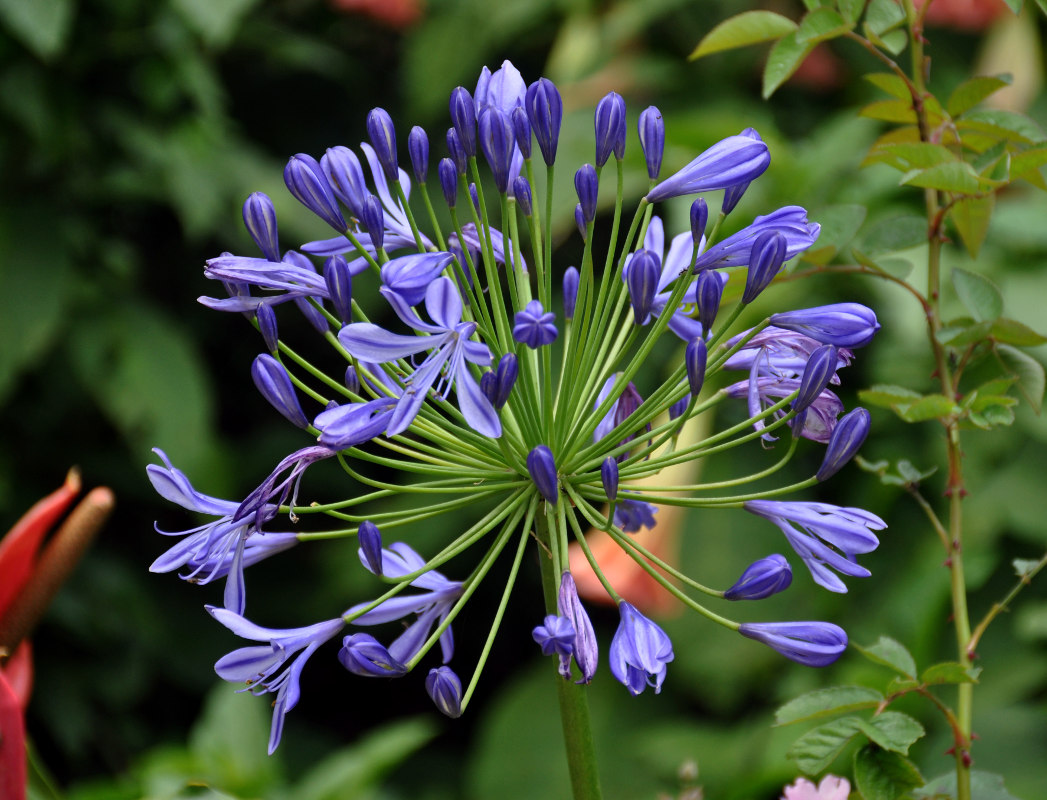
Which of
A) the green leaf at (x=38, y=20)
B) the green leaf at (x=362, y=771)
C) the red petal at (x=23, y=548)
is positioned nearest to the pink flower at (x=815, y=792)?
the red petal at (x=23, y=548)

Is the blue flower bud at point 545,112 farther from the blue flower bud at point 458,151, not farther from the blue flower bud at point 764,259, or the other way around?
the blue flower bud at point 764,259

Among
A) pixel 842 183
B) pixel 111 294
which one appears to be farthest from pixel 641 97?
pixel 111 294

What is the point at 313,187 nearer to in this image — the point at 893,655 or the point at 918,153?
the point at 918,153

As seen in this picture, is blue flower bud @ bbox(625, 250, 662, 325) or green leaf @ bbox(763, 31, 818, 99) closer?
blue flower bud @ bbox(625, 250, 662, 325)

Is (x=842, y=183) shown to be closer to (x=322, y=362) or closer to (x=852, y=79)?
(x=852, y=79)

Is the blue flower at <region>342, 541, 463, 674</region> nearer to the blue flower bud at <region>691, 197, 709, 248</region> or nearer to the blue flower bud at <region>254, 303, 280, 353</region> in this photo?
the blue flower bud at <region>254, 303, 280, 353</region>

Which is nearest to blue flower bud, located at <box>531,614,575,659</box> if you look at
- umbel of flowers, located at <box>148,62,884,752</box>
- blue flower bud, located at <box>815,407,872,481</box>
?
umbel of flowers, located at <box>148,62,884,752</box>
